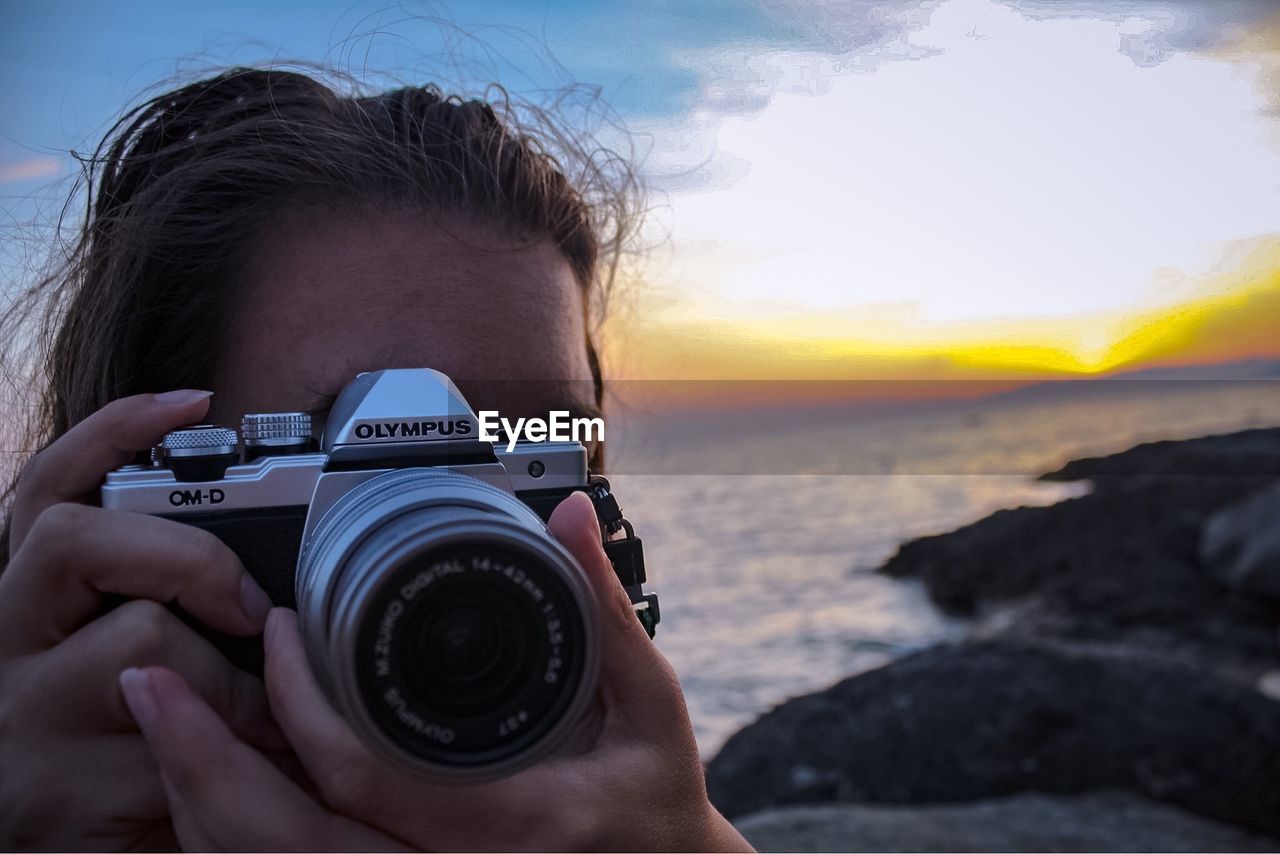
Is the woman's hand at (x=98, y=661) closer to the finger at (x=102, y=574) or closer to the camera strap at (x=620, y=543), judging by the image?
the finger at (x=102, y=574)

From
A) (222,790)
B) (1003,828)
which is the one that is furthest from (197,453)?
(1003,828)

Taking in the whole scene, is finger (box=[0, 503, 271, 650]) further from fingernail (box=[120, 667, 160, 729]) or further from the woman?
fingernail (box=[120, 667, 160, 729])

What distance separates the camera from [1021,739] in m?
3.85

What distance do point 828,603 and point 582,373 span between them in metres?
6.40

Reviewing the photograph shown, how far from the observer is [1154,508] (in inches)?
336

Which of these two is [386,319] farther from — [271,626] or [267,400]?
[271,626]

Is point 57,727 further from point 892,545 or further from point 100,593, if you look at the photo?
point 892,545

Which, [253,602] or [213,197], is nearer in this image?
[253,602]

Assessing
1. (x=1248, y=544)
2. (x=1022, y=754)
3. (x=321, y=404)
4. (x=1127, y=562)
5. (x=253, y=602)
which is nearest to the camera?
(x=253, y=602)

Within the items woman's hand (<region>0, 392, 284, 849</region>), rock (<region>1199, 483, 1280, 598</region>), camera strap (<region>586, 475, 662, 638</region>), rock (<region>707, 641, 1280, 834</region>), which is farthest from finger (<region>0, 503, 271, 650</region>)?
rock (<region>1199, 483, 1280, 598</region>)

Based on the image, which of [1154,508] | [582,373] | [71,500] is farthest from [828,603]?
[71,500]

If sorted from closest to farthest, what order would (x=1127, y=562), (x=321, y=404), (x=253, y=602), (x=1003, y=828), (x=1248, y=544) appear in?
(x=253, y=602)
(x=321, y=404)
(x=1003, y=828)
(x=1248, y=544)
(x=1127, y=562)

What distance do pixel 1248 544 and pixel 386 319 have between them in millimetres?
7050

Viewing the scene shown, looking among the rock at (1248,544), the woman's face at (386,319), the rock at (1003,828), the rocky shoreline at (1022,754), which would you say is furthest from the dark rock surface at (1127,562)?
the woman's face at (386,319)
